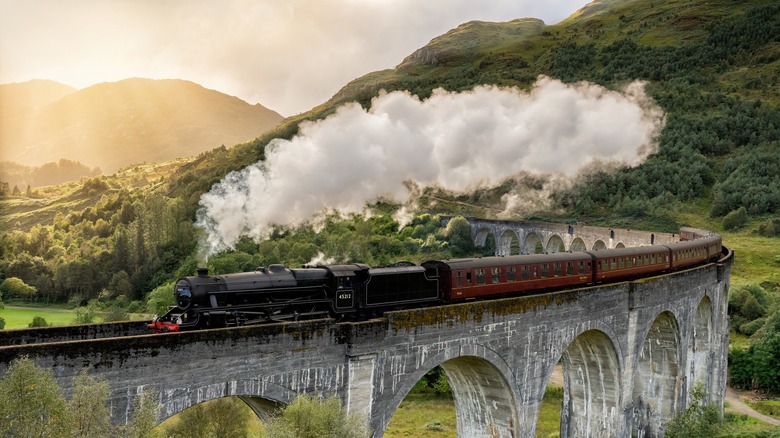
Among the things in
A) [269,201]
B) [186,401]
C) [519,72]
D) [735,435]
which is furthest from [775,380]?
[519,72]

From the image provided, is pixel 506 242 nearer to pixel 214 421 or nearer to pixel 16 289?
pixel 214 421

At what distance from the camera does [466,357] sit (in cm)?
2020

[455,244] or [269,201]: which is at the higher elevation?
[269,201]

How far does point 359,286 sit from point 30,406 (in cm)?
966

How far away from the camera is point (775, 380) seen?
→ 143 ft

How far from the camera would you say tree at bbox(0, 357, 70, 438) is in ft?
31.7

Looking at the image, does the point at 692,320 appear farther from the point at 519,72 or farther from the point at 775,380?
the point at 519,72

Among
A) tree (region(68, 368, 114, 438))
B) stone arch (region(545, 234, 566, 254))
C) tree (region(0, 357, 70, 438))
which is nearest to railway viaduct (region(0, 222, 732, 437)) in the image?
tree (region(68, 368, 114, 438))

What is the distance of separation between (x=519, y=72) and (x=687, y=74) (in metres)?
45.1

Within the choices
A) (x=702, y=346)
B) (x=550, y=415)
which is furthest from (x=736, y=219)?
(x=550, y=415)

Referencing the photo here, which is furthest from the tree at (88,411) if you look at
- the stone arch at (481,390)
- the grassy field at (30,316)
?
the grassy field at (30,316)

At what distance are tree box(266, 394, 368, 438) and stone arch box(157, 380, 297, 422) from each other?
2.78ft

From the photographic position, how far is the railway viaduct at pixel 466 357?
42.9 ft

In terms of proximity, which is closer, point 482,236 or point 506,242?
point 506,242
